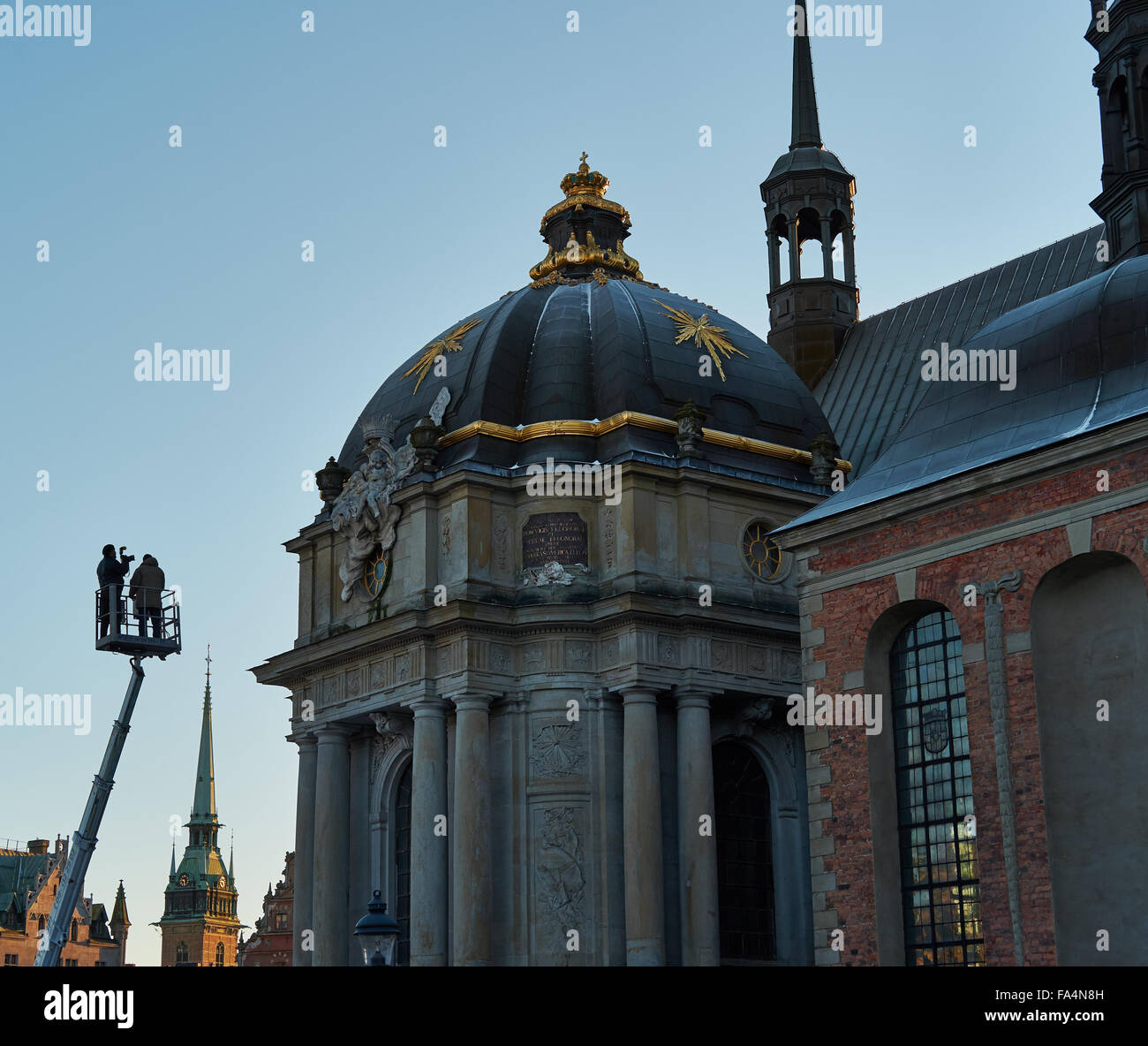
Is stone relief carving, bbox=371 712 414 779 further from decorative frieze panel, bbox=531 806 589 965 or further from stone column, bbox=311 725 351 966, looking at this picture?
decorative frieze panel, bbox=531 806 589 965

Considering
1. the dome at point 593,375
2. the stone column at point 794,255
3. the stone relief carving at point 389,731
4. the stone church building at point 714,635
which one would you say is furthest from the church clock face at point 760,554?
the stone column at point 794,255

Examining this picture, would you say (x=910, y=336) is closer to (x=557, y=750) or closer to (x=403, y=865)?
(x=557, y=750)

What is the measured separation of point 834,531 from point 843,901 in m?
6.92

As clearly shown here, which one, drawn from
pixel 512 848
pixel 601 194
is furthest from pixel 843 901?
pixel 601 194

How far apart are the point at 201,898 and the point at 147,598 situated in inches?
6531

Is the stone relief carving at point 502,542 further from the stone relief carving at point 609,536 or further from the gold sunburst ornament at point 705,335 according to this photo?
the gold sunburst ornament at point 705,335

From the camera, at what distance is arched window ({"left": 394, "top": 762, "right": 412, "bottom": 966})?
4503 centimetres

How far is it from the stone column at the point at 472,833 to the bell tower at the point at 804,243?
25056 mm

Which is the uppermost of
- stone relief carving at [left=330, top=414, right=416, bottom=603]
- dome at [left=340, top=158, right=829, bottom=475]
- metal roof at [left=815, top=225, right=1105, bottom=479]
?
metal roof at [left=815, top=225, right=1105, bottom=479]

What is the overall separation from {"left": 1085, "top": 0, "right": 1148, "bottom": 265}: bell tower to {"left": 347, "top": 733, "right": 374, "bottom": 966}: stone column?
24175mm

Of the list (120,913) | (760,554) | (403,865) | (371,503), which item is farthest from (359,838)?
(120,913)

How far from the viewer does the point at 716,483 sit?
45.2 m

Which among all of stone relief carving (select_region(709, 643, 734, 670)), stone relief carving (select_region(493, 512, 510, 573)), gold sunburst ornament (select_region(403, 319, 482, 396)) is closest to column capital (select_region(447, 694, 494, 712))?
stone relief carving (select_region(493, 512, 510, 573))
